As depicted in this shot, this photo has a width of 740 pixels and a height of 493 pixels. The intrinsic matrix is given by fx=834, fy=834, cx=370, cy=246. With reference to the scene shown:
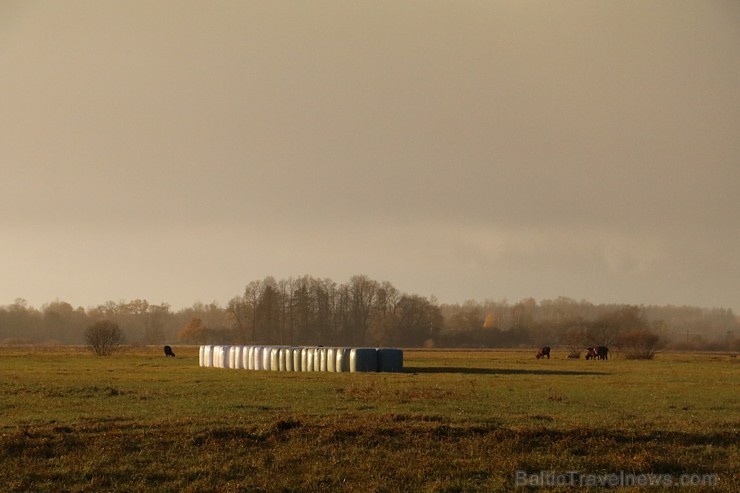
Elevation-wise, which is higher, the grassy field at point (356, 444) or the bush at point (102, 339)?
the bush at point (102, 339)

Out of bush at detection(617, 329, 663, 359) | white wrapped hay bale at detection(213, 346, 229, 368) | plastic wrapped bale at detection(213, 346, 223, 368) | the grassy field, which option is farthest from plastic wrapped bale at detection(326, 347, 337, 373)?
bush at detection(617, 329, 663, 359)

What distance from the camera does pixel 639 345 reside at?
87875 millimetres

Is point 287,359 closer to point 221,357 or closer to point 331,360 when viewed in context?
point 331,360

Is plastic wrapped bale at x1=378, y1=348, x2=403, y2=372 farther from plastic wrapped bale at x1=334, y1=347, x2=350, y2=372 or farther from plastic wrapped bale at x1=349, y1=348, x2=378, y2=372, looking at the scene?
plastic wrapped bale at x1=334, y1=347, x2=350, y2=372

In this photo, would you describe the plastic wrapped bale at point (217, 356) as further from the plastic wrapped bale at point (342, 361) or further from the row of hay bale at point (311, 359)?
the plastic wrapped bale at point (342, 361)

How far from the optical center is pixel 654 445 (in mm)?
18672

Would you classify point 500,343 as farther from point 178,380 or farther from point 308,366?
point 178,380

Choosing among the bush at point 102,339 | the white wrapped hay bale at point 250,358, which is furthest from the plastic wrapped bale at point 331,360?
the bush at point 102,339

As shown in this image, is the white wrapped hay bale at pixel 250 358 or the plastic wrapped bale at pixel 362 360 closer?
the plastic wrapped bale at pixel 362 360

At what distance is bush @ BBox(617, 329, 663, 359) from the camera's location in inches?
3344

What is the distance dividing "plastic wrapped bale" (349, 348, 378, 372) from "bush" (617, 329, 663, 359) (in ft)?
139

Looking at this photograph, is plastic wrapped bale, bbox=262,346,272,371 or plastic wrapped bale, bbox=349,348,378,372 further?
plastic wrapped bale, bbox=262,346,272,371

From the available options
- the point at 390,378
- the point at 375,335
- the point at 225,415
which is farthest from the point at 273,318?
the point at 225,415

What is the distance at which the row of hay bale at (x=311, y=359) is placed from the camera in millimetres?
51500
